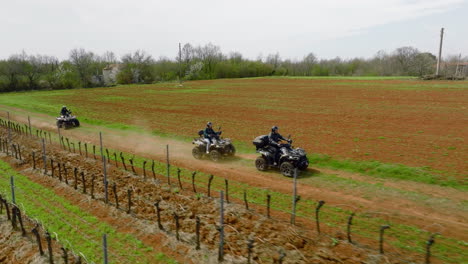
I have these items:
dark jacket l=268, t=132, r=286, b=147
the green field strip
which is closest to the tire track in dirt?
dark jacket l=268, t=132, r=286, b=147

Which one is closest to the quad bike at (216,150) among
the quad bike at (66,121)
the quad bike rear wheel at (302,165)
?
the quad bike rear wheel at (302,165)

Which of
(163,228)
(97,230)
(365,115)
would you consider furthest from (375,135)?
(97,230)

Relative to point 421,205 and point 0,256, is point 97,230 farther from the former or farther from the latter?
point 421,205

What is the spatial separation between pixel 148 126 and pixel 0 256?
18685mm

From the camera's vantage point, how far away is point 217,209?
32.4 ft

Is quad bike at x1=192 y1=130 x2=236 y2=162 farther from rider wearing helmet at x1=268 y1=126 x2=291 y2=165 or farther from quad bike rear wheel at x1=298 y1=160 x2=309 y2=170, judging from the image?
quad bike rear wheel at x1=298 y1=160 x2=309 y2=170

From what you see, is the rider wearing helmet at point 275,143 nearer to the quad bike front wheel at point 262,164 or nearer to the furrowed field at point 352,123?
the quad bike front wheel at point 262,164

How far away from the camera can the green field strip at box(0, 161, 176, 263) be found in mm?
7809

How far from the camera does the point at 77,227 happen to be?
913 cm

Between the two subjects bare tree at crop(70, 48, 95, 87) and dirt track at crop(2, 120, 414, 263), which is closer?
dirt track at crop(2, 120, 414, 263)

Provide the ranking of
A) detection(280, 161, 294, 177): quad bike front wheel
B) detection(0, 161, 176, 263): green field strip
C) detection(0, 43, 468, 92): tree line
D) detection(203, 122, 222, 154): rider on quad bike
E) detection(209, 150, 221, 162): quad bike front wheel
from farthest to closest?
detection(0, 43, 468, 92): tree line
detection(203, 122, 222, 154): rider on quad bike
detection(209, 150, 221, 162): quad bike front wheel
detection(280, 161, 294, 177): quad bike front wheel
detection(0, 161, 176, 263): green field strip

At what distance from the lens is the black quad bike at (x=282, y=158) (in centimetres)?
1305

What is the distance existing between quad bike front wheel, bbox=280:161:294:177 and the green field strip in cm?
671

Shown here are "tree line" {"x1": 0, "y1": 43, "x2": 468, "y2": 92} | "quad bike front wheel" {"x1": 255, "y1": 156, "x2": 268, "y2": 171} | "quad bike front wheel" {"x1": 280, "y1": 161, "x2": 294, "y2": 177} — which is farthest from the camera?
"tree line" {"x1": 0, "y1": 43, "x2": 468, "y2": 92}
